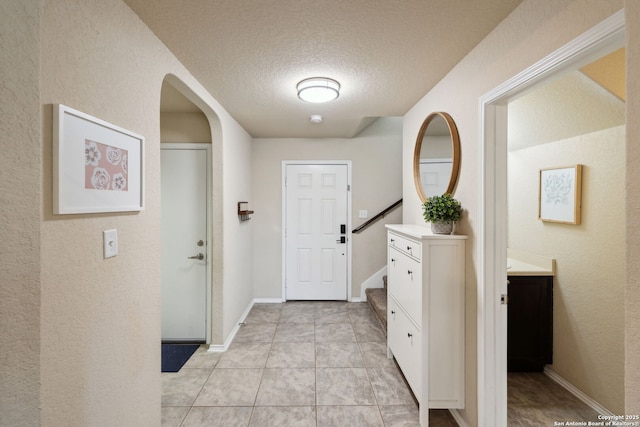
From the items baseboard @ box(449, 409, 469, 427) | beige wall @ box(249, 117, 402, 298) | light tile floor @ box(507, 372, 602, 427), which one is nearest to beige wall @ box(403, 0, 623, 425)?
Answer: baseboard @ box(449, 409, 469, 427)

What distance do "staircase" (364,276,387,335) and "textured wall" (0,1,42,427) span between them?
264 centimetres

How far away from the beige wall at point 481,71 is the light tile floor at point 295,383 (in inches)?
23.0

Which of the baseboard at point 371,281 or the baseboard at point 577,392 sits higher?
the baseboard at point 371,281

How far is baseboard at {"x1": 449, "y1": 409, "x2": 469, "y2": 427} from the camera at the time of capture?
1.67 metres

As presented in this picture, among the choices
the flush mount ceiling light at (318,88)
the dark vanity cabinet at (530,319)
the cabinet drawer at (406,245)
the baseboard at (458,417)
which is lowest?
the baseboard at (458,417)

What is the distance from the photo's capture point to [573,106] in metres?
1.82

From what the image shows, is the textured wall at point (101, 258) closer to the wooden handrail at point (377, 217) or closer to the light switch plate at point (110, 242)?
the light switch plate at point (110, 242)

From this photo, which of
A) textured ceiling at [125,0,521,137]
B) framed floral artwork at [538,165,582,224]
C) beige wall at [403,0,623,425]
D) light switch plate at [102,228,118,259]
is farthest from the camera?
framed floral artwork at [538,165,582,224]

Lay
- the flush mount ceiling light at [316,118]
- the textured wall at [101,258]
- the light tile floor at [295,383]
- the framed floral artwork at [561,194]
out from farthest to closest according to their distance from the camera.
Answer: the flush mount ceiling light at [316,118], the framed floral artwork at [561,194], the light tile floor at [295,383], the textured wall at [101,258]

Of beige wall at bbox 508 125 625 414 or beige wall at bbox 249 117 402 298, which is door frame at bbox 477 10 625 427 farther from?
beige wall at bbox 249 117 402 298

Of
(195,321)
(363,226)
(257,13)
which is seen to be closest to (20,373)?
(257,13)

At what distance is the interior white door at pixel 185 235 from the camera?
274 cm

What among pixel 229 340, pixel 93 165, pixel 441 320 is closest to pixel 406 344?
pixel 441 320

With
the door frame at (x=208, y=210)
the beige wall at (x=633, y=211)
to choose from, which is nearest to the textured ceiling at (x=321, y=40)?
the door frame at (x=208, y=210)
